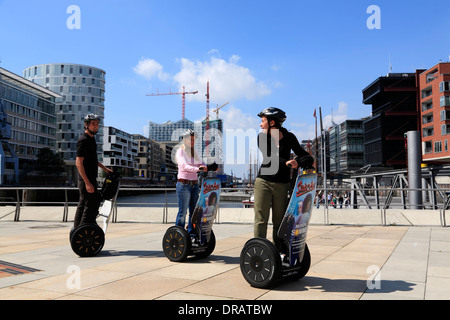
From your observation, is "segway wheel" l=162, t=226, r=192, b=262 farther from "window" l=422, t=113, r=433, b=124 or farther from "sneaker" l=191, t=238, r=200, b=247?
"window" l=422, t=113, r=433, b=124

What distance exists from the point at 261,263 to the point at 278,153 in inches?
46.8

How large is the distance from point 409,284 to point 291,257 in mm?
1359

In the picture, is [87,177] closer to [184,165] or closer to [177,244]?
[184,165]

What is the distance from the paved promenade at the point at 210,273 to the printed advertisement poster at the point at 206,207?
0.46 meters

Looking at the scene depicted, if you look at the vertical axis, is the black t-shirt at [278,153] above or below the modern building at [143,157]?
below

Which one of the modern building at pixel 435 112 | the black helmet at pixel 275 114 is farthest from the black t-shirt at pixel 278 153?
the modern building at pixel 435 112

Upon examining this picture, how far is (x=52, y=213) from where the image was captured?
1389 centimetres

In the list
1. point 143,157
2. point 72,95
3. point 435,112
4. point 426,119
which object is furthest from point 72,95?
point 435,112

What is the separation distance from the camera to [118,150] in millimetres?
123562

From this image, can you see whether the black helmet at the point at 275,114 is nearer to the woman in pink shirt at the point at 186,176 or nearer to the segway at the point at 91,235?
the woman in pink shirt at the point at 186,176

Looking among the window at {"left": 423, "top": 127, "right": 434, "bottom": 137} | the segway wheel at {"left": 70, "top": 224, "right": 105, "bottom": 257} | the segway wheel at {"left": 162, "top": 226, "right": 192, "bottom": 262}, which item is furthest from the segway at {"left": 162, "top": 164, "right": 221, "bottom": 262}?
the window at {"left": 423, "top": 127, "right": 434, "bottom": 137}

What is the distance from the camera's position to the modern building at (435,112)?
197ft

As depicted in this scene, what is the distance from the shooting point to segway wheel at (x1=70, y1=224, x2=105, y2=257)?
19.1 ft

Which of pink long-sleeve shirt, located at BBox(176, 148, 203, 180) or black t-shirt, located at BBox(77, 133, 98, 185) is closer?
pink long-sleeve shirt, located at BBox(176, 148, 203, 180)
